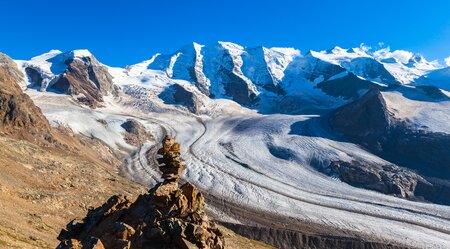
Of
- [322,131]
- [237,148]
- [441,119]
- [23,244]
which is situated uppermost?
[441,119]

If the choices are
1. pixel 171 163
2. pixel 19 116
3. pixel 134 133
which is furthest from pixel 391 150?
pixel 171 163

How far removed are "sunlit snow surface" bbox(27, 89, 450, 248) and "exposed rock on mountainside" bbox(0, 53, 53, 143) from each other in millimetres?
22147

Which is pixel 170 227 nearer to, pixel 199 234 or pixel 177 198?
pixel 199 234

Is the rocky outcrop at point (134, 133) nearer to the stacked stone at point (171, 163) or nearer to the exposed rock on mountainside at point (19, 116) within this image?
the exposed rock on mountainside at point (19, 116)

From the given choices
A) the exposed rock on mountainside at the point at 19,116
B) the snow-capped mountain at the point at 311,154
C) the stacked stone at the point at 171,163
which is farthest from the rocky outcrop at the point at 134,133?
the stacked stone at the point at 171,163

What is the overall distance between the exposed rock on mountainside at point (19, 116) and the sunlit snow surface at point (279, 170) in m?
22.1

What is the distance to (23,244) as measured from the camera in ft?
80.7

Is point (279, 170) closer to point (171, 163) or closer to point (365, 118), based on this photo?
point (365, 118)

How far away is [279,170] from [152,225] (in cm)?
8981

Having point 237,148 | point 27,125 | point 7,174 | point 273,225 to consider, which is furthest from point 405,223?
point 27,125

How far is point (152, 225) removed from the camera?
61.0 feet

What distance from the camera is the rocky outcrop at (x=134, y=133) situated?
420 feet

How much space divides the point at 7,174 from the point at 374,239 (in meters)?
53.4

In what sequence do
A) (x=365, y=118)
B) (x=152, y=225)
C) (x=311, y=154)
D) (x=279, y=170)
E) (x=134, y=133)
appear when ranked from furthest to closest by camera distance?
1. (x=365, y=118)
2. (x=134, y=133)
3. (x=311, y=154)
4. (x=279, y=170)
5. (x=152, y=225)
